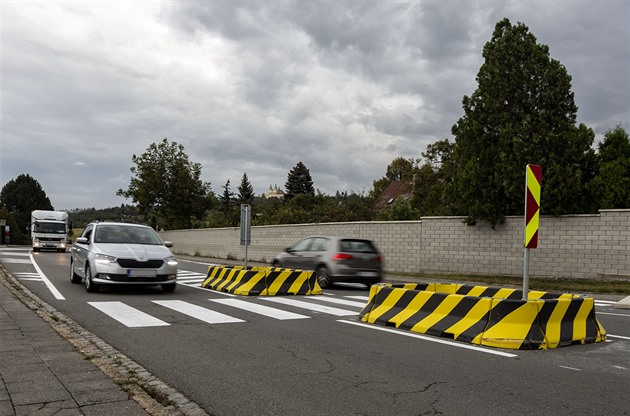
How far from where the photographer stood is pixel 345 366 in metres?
6.02

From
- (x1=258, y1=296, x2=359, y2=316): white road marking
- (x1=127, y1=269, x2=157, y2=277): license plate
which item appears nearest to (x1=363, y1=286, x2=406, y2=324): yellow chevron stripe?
(x1=258, y1=296, x2=359, y2=316): white road marking

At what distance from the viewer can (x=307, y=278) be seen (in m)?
13.9

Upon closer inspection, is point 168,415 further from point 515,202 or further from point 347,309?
point 515,202

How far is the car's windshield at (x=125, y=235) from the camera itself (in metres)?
13.6

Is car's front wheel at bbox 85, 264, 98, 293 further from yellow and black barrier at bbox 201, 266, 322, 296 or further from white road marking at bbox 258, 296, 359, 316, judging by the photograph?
white road marking at bbox 258, 296, 359, 316

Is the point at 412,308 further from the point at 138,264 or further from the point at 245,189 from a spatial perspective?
the point at 245,189

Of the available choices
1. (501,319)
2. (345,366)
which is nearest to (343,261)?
(501,319)

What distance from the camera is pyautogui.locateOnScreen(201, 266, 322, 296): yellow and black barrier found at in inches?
517

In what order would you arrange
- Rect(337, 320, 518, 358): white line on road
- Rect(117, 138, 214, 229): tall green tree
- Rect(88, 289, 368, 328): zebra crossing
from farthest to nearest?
1. Rect(117, 138, 214, 229): tall green tree
2. Rect(88, 289, 368, 328): zebra crossing
3. Rect(337, 320, 518, 358): white line on road

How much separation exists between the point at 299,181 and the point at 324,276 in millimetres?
99878

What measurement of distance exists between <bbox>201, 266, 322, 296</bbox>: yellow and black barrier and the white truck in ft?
95.0

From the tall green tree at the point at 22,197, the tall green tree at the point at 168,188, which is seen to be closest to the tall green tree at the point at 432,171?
the tall green tree at the point at 168,188

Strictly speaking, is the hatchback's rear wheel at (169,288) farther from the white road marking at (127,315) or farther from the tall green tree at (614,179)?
the tall green tree at (614,179)

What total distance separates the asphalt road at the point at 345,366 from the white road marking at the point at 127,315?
3 centimetres
